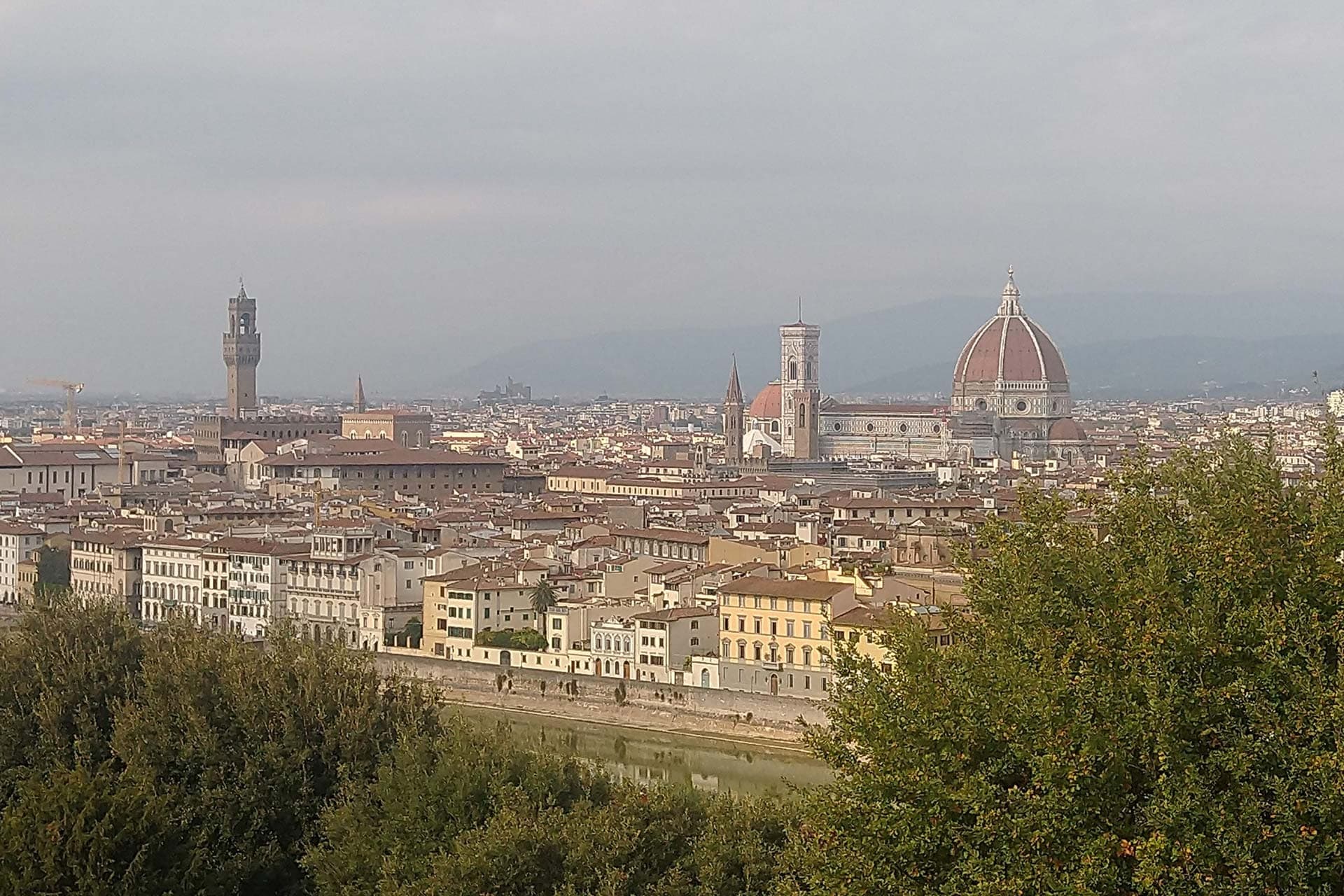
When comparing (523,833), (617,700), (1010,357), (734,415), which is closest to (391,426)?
(734,415)

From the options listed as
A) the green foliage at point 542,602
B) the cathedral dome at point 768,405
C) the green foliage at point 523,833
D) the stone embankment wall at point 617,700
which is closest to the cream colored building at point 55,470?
the green foliage at point 542,602

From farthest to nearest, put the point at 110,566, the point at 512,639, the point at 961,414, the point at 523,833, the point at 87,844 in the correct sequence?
the point at 961,414
the point at 110,566
the point at 512,639
the point at 87,844
the point at 523,833

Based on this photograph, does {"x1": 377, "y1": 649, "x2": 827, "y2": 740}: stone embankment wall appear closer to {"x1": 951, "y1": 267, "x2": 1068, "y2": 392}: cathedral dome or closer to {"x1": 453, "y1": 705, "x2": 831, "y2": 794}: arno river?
{"x1": 453, "y1": 705, "x2": 831, "y2": 794}: arno river

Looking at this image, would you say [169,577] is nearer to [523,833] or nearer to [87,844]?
[87,844]

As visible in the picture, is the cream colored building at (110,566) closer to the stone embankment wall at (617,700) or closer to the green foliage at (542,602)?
the stone embankment wall at (617,700)

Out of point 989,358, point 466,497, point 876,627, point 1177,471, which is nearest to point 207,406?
point 989,358

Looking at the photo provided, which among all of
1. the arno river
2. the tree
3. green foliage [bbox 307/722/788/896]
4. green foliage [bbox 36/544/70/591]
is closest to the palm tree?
the arno river
